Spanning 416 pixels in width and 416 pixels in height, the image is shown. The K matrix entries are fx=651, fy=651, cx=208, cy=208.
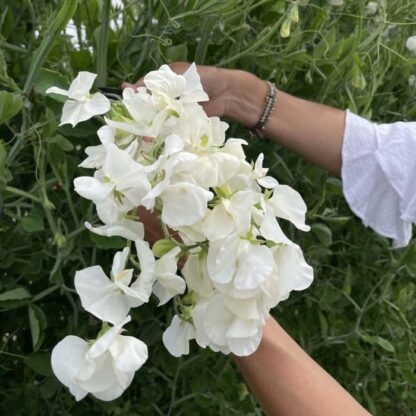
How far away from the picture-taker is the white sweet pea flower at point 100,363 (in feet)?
1.43

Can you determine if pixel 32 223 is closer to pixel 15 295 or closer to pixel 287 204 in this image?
pixel 15 295

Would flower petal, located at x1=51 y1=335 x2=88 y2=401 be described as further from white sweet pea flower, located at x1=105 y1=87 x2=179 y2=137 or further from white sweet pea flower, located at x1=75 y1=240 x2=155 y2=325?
white sweet pea flower, located at x1=105 y1=87 x2=179 y2=137

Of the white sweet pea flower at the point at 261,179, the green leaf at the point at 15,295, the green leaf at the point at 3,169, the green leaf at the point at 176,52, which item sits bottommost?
the green leaf at the point at 15,295

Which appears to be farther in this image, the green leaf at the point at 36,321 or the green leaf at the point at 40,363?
the green leaf at the point at 40,363

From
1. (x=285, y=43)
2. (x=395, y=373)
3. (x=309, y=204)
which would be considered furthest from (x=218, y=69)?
(x=395, y=373)

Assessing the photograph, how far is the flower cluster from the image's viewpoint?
437 millimetres

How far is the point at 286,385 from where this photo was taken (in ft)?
2.31

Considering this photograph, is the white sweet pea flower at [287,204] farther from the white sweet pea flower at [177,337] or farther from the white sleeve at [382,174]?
the white sleeve at [382,174]

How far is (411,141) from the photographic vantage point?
3.49ft

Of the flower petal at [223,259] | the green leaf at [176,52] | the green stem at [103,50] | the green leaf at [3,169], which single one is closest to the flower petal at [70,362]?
the flower petal at [223,259]

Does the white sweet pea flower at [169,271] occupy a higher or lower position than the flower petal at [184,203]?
lower

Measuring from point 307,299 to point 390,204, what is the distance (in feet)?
0.73

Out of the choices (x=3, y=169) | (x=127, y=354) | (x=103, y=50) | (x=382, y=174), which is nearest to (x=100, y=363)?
(x=127, y=354)

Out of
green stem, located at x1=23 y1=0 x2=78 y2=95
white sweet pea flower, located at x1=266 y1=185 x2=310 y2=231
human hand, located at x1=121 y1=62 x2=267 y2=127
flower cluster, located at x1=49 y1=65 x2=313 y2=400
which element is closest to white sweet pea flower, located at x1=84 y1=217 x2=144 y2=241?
flower cluster, located at x1=49 y1=65 x2=313 y2=400
